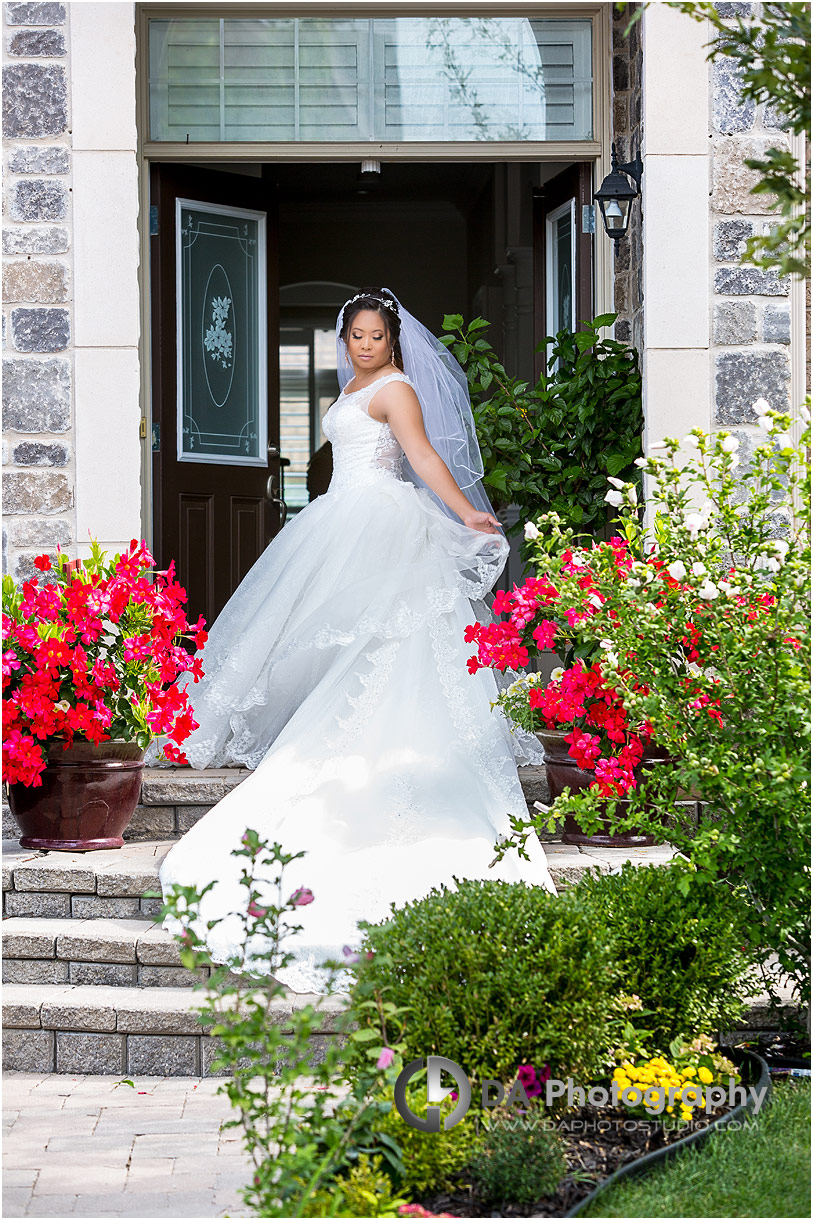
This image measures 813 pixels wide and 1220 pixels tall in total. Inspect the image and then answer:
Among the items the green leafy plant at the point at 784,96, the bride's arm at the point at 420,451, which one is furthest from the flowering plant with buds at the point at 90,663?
the green leafy plant at the point at 784,96

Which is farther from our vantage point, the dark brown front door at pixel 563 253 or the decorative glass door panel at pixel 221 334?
the decorative glass door panel at pixel 221 334

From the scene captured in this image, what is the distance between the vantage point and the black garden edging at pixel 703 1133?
2270mm

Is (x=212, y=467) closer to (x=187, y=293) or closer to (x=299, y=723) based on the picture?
(x=187, y=293)

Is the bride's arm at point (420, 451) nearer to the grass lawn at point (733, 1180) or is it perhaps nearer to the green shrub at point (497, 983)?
the green shrub at point (497, 983)

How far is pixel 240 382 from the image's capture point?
19.1 ft

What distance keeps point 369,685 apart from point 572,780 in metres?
0.86

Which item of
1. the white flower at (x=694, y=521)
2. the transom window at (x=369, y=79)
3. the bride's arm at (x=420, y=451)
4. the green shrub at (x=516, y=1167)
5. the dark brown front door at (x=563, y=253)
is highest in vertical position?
the transom window at (x=369, y=79)

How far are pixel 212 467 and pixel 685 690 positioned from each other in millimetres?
3195

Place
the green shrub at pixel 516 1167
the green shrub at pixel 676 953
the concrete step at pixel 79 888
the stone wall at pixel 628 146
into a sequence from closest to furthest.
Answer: the green shrub at pixel 516 1167, the green shrub at pixel 676 953, the concrete step at pixel 79 888, the stone wall at pixel 628 146

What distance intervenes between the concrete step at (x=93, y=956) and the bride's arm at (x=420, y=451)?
5.78 feet

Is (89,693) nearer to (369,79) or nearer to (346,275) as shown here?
(369,79)

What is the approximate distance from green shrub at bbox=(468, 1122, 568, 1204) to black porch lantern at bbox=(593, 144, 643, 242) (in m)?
3.65

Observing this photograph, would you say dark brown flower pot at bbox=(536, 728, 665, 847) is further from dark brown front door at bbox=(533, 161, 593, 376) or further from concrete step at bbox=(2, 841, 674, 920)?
dark brown front door at bbox=(533, 161, 593, 376)

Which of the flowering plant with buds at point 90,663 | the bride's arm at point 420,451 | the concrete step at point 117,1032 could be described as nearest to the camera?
the concrete step at point 117,1032
